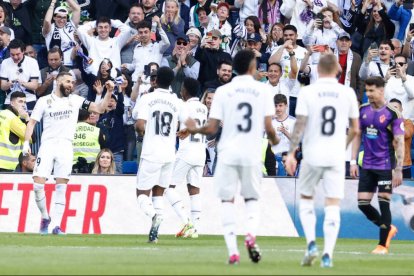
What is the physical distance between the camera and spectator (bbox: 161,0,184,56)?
2847 centimetres

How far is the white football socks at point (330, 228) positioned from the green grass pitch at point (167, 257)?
268 mm

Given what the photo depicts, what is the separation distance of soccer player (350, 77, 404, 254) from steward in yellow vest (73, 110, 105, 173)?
27.3 ft

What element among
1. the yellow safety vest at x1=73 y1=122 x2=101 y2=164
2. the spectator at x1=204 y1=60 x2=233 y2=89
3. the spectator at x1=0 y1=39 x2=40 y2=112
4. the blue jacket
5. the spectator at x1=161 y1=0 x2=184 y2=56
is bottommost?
the yellow safety vest at x1=73 y1=122 x2=101 y2=164

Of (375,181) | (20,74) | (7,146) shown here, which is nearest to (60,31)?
(20,74)

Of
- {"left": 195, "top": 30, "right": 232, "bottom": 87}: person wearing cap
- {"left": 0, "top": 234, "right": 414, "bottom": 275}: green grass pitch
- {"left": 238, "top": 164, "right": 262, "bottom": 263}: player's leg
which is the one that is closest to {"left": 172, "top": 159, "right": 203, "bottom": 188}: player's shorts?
{"left": 0, "top": 234, "right": 414, "bottom": 275}: green grass pitch

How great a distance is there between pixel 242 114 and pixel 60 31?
14.8 meters

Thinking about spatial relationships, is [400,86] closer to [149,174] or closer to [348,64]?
[348,64]

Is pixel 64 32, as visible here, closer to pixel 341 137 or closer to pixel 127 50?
pixel 127 50

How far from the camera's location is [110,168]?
81.1 ft

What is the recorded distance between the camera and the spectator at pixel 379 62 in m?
26.3

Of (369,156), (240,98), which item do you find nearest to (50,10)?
(369,156)

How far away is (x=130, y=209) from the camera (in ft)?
78.8

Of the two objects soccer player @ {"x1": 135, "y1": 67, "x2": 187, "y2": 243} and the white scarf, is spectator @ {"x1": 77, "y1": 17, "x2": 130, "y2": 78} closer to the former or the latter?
the white scarf

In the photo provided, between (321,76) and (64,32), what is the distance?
1489cm
